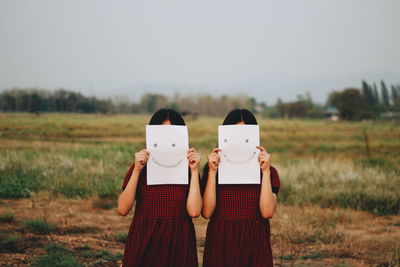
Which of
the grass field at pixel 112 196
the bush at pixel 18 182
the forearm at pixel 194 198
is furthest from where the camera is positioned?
the bush at pixel 18 182

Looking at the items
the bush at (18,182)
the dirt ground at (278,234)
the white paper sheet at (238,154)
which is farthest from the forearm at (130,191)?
the bush at (18,182)

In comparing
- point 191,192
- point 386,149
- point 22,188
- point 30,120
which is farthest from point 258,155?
point 386,149

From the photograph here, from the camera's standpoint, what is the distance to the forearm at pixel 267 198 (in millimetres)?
2357

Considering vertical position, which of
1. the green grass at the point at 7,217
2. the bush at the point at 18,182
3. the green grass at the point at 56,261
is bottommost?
the green grass at the point at 56,261

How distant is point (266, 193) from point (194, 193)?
39 centimetres

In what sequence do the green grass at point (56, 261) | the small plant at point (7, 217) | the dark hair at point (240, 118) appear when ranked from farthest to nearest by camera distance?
the small plant at point (7, 217)
the green grass at point (56, 261)
the dark hair at point (240, 118)

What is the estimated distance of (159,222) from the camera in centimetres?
244

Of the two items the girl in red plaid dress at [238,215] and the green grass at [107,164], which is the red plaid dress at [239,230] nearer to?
the girl in red plaid dress at [238,215]

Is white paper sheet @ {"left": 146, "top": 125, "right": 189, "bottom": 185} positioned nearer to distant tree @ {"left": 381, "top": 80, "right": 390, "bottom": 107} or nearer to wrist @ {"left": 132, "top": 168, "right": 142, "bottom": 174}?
wrist @ {"left": 132, "top": 168, "right": 142, "bottom": 174}

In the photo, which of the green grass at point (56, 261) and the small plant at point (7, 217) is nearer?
the green grass at point (56, 261)

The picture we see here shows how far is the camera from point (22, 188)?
7.25 meters

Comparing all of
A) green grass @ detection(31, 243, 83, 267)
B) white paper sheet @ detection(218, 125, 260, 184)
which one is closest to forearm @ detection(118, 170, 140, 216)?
white paper sheet @ detection(218, 125, 260, 184)

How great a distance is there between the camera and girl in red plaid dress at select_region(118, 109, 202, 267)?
2402mm

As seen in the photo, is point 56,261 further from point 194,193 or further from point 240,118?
point 240,118
